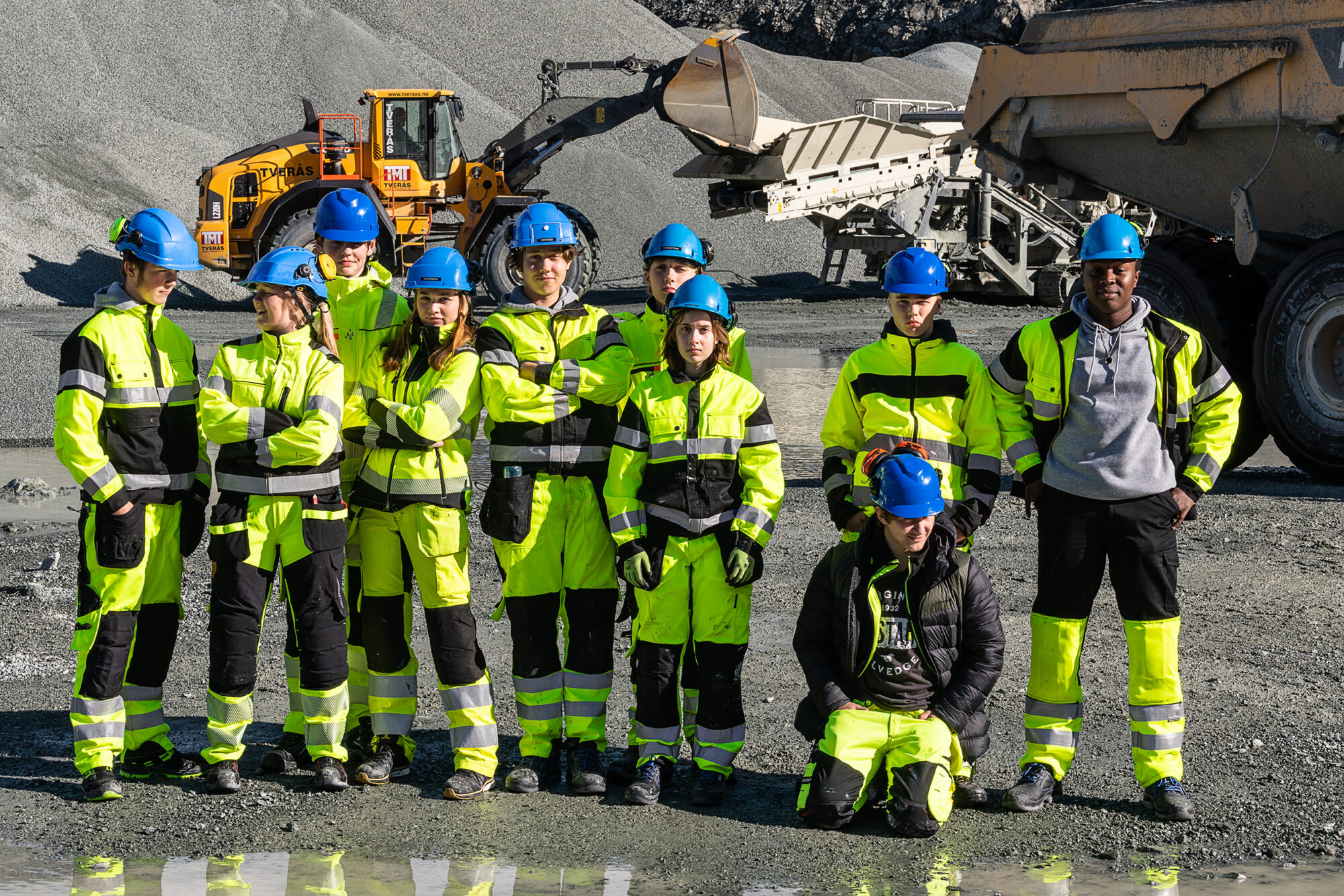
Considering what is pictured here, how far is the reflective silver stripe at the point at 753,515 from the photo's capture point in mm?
5125

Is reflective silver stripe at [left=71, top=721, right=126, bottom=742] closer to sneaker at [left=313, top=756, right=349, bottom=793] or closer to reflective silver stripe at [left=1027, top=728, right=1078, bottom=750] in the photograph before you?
sneaker at [left=313, top=756, right=349, bottom=793]

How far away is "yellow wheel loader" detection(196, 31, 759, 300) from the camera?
20469 mm

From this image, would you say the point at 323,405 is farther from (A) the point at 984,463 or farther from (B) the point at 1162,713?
(B) the point at 1162,713

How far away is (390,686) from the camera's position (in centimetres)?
539

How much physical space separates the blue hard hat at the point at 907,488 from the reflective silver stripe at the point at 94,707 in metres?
2.77

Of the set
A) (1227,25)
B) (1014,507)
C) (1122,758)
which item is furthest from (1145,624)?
(1227,25)

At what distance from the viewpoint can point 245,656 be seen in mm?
5152

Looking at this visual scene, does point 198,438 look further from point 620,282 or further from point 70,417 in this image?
point 620,282

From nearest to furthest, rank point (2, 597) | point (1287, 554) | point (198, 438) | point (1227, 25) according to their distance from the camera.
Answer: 1. point (198, 438)
2. point (2, 597)
3. point (1287, 554)
4. point (1227, 25)

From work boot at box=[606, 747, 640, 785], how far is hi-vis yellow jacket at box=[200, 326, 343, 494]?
4.74 ft

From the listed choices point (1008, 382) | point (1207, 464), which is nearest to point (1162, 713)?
point (1207, 464)

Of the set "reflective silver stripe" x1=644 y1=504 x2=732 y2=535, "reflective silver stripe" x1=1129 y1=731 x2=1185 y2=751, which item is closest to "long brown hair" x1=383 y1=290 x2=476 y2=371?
"reflective silver stripe" x1=644 y1=504 x2=732 y2=535

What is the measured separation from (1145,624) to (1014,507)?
508 centimetres

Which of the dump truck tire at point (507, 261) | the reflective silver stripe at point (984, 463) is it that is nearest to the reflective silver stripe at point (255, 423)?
the reflective silver stripe at point (984, 463)
